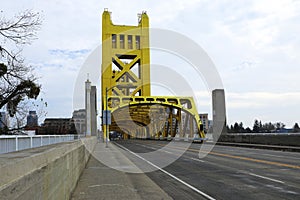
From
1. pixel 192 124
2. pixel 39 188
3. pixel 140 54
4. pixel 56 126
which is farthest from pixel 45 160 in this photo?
pixel 140 54

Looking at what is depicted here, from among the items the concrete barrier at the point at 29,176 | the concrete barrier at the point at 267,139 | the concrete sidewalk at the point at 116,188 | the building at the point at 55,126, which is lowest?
the concrete sidewalk at the point at 116,188

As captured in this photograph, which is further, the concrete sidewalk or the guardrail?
the concrete sidewalk

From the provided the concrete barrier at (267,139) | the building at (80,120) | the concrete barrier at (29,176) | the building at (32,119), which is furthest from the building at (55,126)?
the concrete barrier at (29,176)

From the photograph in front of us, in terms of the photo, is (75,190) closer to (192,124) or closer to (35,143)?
(35,143)

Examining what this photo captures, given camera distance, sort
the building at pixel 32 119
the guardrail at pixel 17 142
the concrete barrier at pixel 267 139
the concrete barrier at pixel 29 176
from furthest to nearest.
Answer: the concrete barrier at pixel 267 139 < the building at pixel 32 119 < the guardrail at pixel 17 142 < the concrete barrier at pixel 29 176

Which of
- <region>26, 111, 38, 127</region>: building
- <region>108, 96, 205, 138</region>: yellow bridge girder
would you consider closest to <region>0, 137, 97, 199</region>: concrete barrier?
<region>26, 111, 38, 127</region>: building

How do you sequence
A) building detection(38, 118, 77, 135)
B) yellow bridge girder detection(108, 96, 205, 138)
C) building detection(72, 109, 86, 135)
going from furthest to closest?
yellow bridge girder detection(108, 96, 205, 138) → building detection(72, 109, 86, 135) → building detection(38, 118, 77, 135)

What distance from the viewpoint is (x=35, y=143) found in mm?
12938

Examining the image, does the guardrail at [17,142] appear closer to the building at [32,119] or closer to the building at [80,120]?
the building at [32,119]

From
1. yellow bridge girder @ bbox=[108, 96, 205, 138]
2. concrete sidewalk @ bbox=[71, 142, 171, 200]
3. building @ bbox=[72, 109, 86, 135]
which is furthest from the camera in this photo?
yellow bridge girder @ bbox=[108, 96, 205, 138]

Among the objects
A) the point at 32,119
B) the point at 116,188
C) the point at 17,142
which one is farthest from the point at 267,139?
the point at 17,142

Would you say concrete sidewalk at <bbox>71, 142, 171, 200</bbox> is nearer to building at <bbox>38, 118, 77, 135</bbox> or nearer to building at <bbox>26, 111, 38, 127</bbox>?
building at <bbox>26, 111, 38, 127</bbox>

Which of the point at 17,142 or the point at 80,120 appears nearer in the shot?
the point at 17,142

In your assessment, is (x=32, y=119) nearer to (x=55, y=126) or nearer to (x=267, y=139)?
(x=55, y=126)
